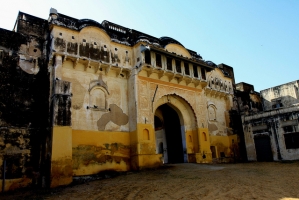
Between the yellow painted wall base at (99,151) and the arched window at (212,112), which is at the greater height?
the arched window at (212,112)

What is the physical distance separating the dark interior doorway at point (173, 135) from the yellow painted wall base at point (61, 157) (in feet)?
23.9

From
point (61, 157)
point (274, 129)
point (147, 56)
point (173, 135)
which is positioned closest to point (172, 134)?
point (173, 135)

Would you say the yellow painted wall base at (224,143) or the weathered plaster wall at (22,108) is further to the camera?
the yellow painted wall base at (224,143)

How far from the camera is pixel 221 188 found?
24.0 feet

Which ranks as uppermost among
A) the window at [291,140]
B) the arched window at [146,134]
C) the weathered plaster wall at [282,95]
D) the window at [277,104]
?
the weathered plaster wall at [282,95]

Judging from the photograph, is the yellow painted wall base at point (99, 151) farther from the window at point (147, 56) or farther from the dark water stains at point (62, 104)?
the window at point (147, 56)

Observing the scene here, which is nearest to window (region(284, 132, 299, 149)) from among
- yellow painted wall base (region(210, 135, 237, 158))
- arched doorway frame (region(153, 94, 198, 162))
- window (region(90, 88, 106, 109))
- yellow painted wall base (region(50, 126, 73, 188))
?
yellow painted wall base (region(210, 135, 237, 158))

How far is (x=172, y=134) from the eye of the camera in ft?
53.5

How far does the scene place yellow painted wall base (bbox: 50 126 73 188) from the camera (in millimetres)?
9734

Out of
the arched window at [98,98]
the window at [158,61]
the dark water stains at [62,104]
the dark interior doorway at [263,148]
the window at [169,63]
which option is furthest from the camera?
the dark interior doorway at [263,148]

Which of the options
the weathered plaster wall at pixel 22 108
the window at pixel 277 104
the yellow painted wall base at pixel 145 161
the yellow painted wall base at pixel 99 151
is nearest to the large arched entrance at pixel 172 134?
the yellow painted wall base at pixel 145 161

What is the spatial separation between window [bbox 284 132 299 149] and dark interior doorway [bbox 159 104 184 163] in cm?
731

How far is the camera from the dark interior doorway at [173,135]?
15562 millimetres

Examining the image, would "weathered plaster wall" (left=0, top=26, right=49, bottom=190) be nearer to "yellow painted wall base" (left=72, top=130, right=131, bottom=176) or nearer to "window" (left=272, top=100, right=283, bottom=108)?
"yellow painted wall base" (left=72, top=130, right=131, bottom=176)
